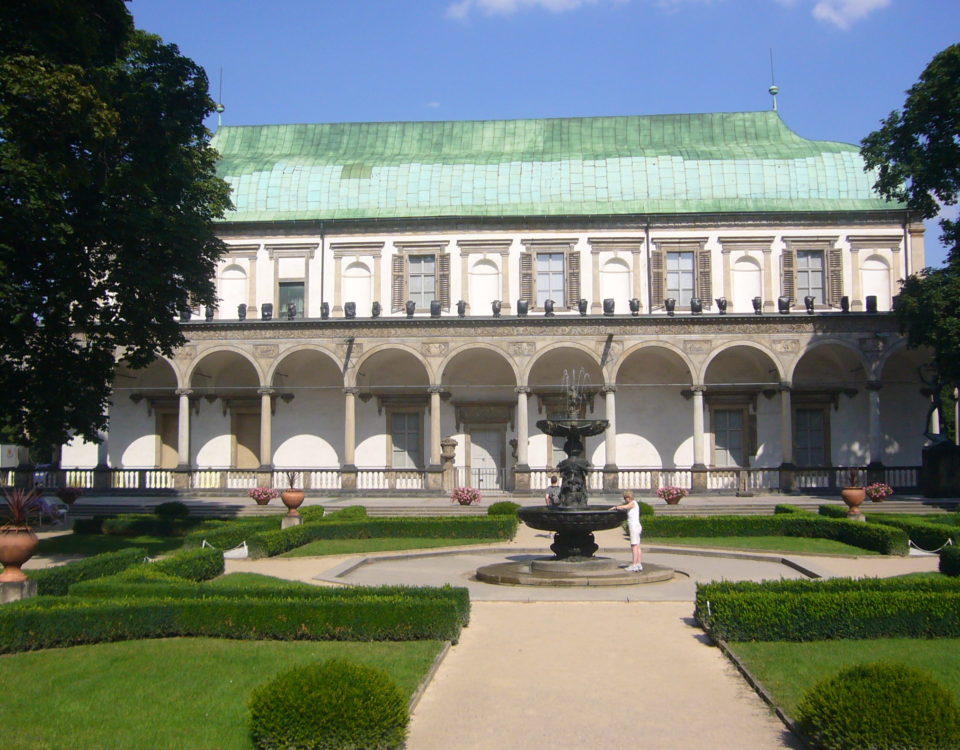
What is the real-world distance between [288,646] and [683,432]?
3087 cm

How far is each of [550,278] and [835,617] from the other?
2983cm

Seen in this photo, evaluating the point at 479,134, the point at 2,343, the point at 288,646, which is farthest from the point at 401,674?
the point at 479,134

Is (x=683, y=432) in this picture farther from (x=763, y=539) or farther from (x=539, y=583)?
(x=539, y=583)

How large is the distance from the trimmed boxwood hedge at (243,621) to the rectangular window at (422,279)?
2936 centimetres

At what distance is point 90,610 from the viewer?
1241 cm

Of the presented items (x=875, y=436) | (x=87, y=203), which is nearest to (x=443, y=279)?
(x=875, y=436)

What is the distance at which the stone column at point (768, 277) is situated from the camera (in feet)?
133

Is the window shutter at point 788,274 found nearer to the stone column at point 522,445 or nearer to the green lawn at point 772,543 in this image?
the stone column at point 522,445

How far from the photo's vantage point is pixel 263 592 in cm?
1358

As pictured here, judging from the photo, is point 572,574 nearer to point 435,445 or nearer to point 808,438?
point 435,445

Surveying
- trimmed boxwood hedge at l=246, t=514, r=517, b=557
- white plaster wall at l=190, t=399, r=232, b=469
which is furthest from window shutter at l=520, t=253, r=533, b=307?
trimmed boxwood hedge at l=246, t=514, r=517, b=557

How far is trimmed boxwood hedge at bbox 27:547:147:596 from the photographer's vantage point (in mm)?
15367

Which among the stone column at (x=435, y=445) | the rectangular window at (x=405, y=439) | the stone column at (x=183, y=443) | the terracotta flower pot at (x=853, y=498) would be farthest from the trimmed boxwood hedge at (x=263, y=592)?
the rectangular window at (x=405, y=439)

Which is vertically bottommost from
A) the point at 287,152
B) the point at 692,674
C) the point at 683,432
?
the point at 692,674
